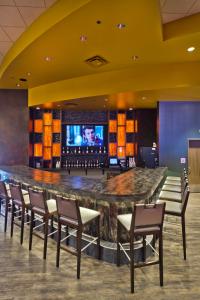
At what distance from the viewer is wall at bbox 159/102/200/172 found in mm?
7805

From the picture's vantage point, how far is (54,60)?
509 cm

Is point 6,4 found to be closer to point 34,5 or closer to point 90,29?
point 34,5

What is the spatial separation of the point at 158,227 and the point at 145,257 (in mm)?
717

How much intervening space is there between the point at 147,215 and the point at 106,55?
124 inches

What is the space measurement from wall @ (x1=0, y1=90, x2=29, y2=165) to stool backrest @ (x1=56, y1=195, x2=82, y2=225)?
481 centimetres

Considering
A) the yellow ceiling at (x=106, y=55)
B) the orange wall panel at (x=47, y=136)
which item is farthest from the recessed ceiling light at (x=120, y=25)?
the orange wall panel at (x=47, y=136)

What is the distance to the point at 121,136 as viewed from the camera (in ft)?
31.3

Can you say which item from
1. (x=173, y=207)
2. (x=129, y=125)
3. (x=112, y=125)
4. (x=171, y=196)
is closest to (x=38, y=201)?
(x=173, y=207)

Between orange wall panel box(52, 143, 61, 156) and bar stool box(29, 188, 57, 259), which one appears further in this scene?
orange wall panel box(52, 143, 61, 156)

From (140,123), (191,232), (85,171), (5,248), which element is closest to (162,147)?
(140,123)

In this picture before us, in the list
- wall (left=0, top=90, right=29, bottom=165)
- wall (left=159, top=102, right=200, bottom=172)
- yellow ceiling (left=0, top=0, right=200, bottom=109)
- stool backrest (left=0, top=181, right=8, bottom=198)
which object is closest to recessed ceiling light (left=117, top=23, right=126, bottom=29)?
yellow ceiling (left=0, top=0, right=200, bottom=109)

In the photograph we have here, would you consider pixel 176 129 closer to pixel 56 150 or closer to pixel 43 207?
pixel 56 150

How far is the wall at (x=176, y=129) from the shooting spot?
780 centimetres

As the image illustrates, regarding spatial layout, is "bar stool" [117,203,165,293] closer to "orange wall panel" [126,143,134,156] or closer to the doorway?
the doorway
